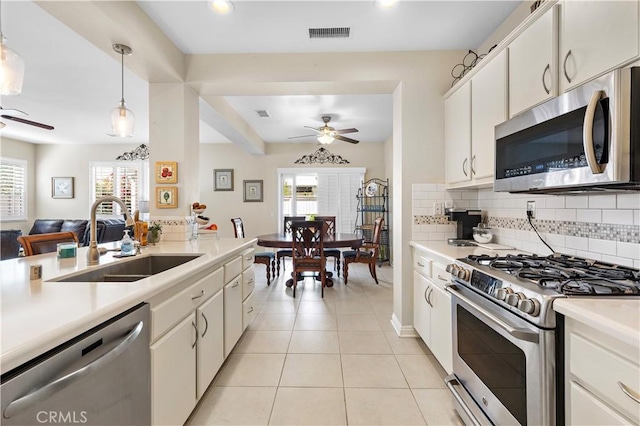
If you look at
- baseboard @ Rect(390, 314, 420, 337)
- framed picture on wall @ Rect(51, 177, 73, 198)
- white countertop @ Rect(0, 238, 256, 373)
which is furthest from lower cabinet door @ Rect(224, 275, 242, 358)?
framed picture on wall @ Rect(51, 177, 73, 198)

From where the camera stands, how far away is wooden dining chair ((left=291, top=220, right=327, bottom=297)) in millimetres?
3895

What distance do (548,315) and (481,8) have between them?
2160 millimetres

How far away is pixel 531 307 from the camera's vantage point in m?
1.05

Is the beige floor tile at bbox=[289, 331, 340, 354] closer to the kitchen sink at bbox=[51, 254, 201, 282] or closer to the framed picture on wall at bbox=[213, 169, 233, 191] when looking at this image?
the kitchen sink at bbox=[51, 254, 201, 282]

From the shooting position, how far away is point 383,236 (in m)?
6.27

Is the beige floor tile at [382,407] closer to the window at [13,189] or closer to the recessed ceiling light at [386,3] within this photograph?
the recessed ceiling light at [386,3]

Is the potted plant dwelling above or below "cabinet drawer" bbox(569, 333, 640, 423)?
above

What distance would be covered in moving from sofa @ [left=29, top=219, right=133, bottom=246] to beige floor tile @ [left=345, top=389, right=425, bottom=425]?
16.0ft

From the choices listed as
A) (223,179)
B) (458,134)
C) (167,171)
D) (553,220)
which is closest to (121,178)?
(223,179)

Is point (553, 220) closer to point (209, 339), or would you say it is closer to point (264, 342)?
point (209, 339)

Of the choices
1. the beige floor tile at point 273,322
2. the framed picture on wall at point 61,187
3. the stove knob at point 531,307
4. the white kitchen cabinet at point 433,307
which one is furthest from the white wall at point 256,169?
the stove knob at point 531,307

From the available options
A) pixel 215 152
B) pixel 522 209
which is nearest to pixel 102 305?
pixel 522 209

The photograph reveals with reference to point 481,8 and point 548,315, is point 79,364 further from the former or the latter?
point 481,8

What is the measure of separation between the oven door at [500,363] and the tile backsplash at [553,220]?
70cm
